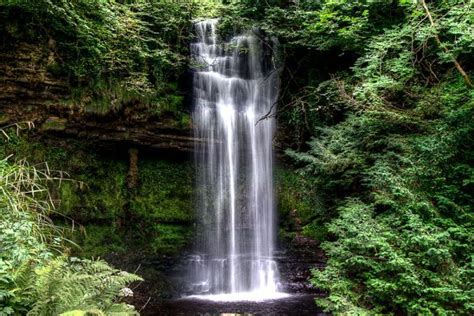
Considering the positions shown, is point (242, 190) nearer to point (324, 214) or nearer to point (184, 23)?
point (324, 214)

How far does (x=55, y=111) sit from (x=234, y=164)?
4.56 meters

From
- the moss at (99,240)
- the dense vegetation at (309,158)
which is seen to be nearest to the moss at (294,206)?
the dense vegetation at (309,158)

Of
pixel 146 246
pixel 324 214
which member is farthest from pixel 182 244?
pixel 324 214

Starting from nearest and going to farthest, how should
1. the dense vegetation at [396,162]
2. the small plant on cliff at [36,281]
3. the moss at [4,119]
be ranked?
the small plant on cliff at [36,281], the dense vegetation at [396,162], the moss at [4,119]

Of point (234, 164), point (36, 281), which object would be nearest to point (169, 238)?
point (234, 164)

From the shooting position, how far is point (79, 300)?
2703mm

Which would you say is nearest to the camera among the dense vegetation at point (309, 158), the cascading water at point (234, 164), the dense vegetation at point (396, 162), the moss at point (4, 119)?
the dense vegetation at point (309, 158)

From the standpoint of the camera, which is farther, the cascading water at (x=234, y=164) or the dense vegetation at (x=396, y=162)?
the cascading water at (x=234, y=164)

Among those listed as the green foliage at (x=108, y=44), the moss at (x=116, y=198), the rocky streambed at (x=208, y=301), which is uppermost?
the green foliage at (x=108, y=44)

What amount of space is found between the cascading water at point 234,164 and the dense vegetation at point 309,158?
487 mm

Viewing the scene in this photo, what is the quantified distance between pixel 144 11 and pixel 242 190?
539cm

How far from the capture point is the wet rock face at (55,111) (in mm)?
7398

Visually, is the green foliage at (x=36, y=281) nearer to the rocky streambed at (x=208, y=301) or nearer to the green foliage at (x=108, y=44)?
the rocky streambed at (x=208, y=301)

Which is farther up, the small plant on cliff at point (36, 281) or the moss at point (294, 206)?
the small plant on cliff at point (36, 281)
